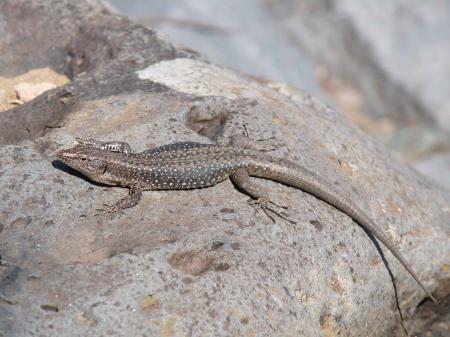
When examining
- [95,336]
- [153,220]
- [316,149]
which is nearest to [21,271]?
[95,336]

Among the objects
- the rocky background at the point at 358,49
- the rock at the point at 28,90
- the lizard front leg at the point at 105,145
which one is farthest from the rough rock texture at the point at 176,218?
the rocky background at the point at 358,49

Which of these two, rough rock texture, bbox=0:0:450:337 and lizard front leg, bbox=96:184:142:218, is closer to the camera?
rough rock texture, bbox=0:0:450:337

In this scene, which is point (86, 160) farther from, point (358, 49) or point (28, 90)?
point (358, 49)

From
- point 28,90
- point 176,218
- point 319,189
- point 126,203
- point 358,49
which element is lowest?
point 358,49

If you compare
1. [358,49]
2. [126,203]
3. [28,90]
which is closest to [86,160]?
[126,203]

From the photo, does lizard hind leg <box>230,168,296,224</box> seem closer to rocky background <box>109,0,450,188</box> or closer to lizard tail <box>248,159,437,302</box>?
lizard tail <box>248,159,437,302</box>

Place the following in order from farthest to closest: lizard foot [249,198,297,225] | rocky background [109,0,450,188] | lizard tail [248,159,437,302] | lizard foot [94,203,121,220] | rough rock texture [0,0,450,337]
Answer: rocky background [109,0,450,188], lizard tail [248,159,437,302], lizard foot [249,198,297,225], lizard foot [94,203,121,220], rough rock texture [0,0,450,337]

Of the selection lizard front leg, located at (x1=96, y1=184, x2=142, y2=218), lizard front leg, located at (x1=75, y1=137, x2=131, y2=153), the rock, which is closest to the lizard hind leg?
lizard front leg, located at (x1=96, y1=184, x2=142, y2=218)
